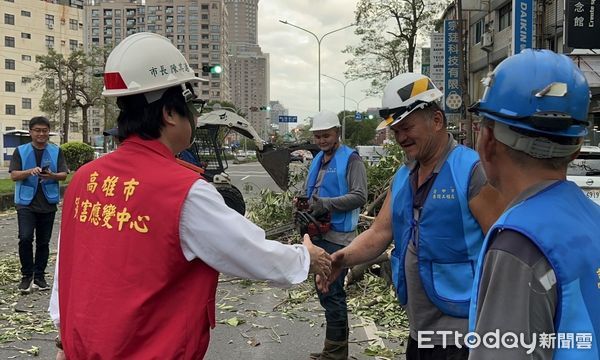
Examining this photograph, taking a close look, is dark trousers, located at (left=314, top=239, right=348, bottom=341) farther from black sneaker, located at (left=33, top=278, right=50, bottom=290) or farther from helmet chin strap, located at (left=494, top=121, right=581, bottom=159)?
black sneaker, located at (left=33, top=278, right=50, bottom=290)

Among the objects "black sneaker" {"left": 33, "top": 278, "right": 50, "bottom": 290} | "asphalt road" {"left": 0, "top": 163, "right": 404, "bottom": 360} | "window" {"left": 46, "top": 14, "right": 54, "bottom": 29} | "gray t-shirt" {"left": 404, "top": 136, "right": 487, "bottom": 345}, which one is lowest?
"asphalt road" {"left": 0, "top": 163, "right": 404, "bottom": 360}

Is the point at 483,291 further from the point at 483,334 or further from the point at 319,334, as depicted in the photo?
the point at 319,334

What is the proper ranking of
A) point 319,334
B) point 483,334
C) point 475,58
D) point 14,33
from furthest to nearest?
1. point 14,33
2. point 475,58
3. point 319,334
4. point 483,334

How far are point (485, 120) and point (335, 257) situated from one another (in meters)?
1.58

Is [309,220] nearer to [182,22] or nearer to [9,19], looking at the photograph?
[9,19]

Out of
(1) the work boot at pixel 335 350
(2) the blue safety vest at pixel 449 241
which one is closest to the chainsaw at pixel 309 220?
(1) the work boot at pixel 335 350

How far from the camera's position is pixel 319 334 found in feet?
17.6

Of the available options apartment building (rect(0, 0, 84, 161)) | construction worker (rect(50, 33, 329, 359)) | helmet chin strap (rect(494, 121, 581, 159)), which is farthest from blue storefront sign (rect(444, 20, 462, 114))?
apartment building (rect(0, 0, 84, 161))

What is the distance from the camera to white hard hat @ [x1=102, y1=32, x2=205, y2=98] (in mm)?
1933

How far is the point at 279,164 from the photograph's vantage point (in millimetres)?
11109

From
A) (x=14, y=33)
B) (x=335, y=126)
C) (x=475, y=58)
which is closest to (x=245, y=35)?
(x=14, y=33)

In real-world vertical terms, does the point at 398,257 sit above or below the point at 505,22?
below

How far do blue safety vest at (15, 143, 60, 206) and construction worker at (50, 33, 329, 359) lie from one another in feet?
18.1

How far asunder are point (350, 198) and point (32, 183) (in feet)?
14.9
